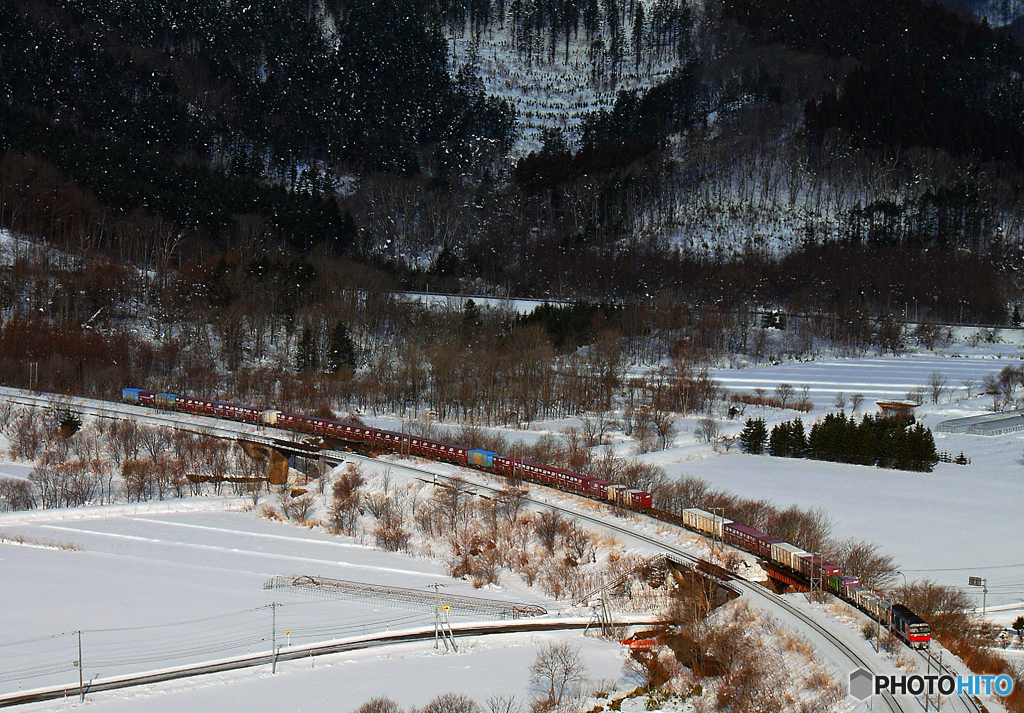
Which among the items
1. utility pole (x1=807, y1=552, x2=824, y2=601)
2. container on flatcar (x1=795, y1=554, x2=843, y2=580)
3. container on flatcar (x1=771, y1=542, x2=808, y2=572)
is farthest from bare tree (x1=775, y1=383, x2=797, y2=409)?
utility pole (x1=807, y1=552, x2=824, y2=601)

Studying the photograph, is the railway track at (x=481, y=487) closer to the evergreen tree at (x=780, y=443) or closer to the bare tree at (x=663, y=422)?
the bare tree at (x=663, y=422)

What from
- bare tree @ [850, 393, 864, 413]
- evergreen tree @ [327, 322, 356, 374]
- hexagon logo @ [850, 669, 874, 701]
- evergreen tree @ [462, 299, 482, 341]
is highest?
evergreen tree @ [462, 299, 482, 341]

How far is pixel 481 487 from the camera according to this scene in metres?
53.8

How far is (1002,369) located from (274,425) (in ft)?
245

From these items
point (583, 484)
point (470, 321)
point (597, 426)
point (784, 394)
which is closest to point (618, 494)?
point (583, 484)

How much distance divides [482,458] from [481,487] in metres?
5.29

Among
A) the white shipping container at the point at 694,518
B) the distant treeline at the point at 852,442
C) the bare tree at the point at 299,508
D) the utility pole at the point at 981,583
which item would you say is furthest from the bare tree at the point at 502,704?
the distant treeline at the point at 852,442

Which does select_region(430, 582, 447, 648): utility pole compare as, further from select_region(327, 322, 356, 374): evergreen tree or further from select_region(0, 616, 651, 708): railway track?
select_region(327, 322, 356, 374): evergreen tree

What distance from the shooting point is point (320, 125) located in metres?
168

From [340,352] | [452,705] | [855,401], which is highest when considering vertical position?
[340,352]

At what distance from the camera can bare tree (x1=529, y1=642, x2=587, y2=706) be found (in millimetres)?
30203

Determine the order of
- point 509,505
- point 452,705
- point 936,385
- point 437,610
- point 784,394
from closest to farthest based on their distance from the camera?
point 452,705 → point 437,610 → point 509,505 → point 784,394 → point 936,385

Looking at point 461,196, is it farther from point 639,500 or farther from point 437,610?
point 437,610

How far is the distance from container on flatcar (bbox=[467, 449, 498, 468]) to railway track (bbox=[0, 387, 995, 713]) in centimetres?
364
